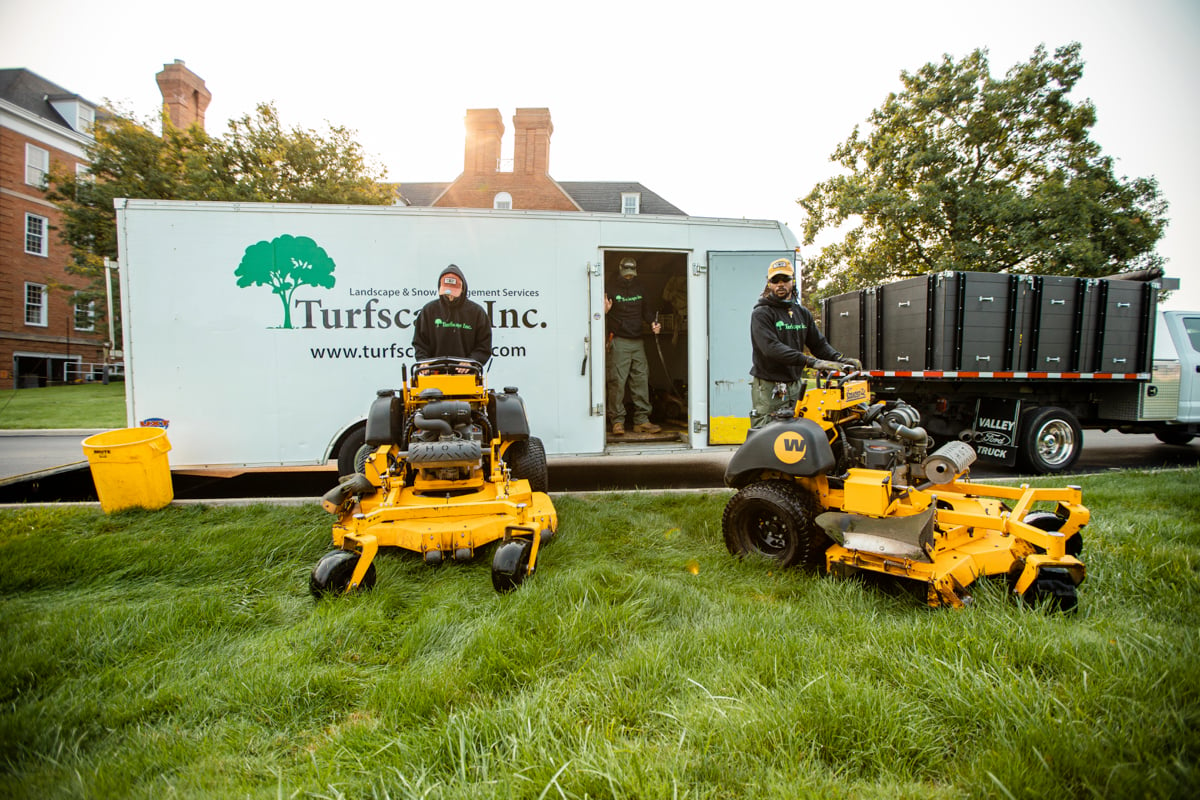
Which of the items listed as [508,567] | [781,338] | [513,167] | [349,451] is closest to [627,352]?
[781,338]

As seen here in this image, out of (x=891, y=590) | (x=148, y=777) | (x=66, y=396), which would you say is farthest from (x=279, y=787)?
(x=66, y=396)

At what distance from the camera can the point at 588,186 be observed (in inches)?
1216

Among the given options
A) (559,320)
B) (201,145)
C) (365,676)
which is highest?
(201,145)

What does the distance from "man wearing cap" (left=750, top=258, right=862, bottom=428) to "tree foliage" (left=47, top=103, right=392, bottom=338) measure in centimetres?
1537

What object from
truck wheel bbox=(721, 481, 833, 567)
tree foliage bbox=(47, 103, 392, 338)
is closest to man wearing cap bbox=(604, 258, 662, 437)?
truck wheel bbox=(721, 481, 833, 567)

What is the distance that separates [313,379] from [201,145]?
1424 cm

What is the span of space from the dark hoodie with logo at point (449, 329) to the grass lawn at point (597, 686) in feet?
6.37

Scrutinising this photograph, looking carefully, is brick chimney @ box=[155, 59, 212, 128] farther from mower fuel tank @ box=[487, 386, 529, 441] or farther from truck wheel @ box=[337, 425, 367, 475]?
mower fuel tank @ box=[487, 386, 529, 441]

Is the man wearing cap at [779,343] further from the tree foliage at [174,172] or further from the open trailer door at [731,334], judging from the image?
the tree foliage at [174,172]

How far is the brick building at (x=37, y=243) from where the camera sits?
21.2 metres

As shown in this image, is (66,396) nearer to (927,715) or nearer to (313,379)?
(313,379)

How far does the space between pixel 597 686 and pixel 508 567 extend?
990 mm

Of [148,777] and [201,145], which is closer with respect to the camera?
[148,777]

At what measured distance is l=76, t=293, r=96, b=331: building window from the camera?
17828 millimetres
